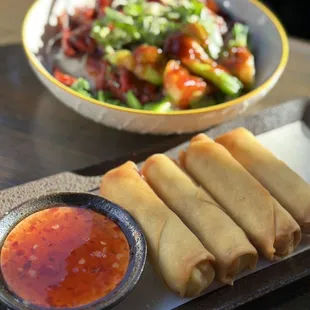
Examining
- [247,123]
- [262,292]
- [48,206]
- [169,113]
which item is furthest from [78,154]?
[262,292]

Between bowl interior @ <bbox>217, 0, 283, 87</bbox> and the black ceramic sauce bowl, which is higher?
bowl interior @ <bbox>217, 0, 283, 87</bbox>

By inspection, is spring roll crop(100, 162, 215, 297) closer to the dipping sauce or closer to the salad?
the dipping sauce

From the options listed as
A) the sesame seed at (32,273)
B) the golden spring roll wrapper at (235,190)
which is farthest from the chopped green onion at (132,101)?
the sesame seed at (32,273)

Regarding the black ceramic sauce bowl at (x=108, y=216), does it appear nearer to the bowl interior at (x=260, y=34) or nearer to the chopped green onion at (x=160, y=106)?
the chopped green onion at (x=160, y=106)

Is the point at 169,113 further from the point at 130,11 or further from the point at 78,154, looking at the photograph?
the point at 130,11

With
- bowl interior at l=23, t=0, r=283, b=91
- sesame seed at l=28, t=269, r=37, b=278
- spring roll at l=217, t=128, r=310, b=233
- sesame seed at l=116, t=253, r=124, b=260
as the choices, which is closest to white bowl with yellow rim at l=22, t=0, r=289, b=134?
bowl interior at l=23, t=0, r=283, b=91

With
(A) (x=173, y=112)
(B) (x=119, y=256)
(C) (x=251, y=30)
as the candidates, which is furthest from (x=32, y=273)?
(C) (x=251, y=30)

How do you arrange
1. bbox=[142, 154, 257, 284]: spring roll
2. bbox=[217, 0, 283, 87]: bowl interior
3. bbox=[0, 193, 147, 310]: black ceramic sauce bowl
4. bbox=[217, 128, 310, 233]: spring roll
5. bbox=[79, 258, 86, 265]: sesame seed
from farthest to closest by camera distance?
1. bbox=[217, 0, 283, 87]: bowl interior
2. bbox=[217, 128, 310, 233]: spring roll
3. bbox=[142, 154, 257, 284]: spring roll
4. bbox=[79, 258, 86, 265]: sesame seed
5. bbox=[0, 193, 147, 310]: black ceramic sauce bowl
